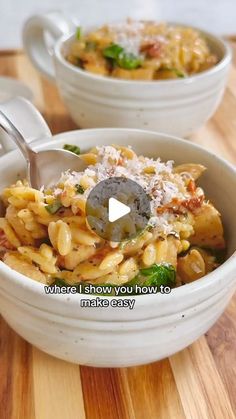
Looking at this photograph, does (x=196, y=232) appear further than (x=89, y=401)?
Yes

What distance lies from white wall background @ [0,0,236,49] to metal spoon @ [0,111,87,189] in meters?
1.15

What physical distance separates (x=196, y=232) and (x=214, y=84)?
18.4 inches

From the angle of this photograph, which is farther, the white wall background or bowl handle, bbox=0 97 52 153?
the white wall background

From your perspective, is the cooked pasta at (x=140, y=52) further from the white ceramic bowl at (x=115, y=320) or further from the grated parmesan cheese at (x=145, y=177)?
the white ceramic bowl at (x=115, y=320)

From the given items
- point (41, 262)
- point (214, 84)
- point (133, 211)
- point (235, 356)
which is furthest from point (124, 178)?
point (214, 84)

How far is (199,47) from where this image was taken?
1266 millimetres

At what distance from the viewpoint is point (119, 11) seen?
206 centimetres

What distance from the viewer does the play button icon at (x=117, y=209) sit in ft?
2.48

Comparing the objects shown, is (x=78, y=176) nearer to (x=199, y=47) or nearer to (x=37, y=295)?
(x=37, y=295)

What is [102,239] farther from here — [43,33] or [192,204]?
[43,33]

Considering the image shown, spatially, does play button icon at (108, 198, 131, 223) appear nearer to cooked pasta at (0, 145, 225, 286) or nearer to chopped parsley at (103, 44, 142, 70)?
cooked pasta at (0, 145, 225, 286)

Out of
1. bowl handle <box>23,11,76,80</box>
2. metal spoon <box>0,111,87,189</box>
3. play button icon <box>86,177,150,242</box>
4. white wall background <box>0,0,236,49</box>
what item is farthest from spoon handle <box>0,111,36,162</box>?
white wall background <box>0,0,236,49</box>

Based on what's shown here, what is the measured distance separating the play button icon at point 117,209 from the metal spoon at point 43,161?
0.12m

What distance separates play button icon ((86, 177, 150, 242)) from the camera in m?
0.76
